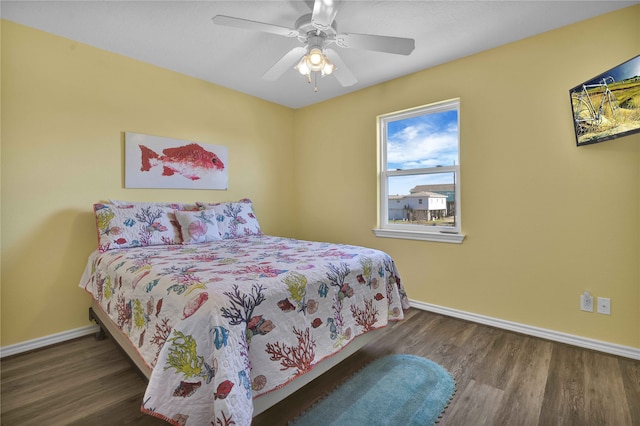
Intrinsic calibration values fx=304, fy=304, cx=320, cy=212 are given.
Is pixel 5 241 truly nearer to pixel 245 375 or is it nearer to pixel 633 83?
pixel 245 375

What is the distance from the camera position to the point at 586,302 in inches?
86.2

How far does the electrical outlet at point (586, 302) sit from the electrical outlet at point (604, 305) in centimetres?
5

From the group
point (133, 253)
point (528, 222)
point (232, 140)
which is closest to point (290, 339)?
point (133, 253)

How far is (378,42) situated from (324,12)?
41cm

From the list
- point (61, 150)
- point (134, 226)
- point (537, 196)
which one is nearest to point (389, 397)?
point (537, 196)

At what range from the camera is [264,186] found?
3.88 m

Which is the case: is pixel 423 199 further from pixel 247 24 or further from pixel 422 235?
pixel 247 24

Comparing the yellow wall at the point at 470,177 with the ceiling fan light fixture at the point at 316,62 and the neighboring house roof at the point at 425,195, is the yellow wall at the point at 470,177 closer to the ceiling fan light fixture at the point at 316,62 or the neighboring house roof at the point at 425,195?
the neighboring house roof at the point at 425,195

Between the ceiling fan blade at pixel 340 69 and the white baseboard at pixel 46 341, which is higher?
the ceiling fan blade at pixel 340 69

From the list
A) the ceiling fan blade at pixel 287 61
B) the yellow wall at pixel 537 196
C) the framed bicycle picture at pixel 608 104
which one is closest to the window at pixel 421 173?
the yellow wall at pixel 537 196

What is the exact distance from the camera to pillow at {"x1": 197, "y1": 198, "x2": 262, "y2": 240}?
2887 millimetres

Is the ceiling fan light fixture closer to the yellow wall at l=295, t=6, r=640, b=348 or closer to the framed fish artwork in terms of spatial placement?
the yellow wall at l=295, t=6, r=640, b=348

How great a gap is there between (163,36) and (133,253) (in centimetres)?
167

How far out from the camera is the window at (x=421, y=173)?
9.53 ft
